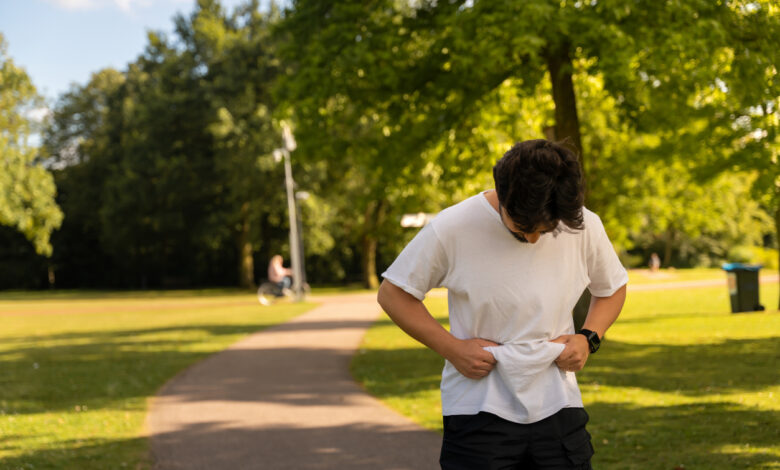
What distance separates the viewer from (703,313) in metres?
19.1

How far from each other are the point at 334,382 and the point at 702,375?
4.56 metres

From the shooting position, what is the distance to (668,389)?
28.4ft

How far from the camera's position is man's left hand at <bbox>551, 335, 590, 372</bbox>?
8.29 ft

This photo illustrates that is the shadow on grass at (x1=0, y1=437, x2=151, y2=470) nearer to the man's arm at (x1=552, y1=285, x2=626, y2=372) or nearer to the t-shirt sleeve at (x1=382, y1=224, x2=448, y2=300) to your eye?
the t-shirt sleeve at (x1=382, y1=224, x2=448, y2=300)

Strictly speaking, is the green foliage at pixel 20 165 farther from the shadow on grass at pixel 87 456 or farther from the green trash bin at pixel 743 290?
the shadow on grass at pixel 87 456

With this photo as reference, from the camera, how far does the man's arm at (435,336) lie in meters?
2.46

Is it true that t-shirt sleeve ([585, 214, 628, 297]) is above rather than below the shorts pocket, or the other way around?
above

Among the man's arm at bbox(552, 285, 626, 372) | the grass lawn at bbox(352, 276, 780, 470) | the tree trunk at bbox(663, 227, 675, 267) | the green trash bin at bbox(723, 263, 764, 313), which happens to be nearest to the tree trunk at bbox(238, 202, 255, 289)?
the tree trunk at bbox(663, 227, 675, 267)

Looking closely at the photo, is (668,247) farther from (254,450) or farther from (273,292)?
(254,450)

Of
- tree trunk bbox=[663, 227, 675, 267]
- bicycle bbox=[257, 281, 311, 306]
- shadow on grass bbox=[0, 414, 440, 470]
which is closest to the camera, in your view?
shadow on grass bbox=[0, 414, 440, 470]

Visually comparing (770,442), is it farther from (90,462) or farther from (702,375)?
(90,462)

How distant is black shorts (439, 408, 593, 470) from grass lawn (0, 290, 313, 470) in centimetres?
410

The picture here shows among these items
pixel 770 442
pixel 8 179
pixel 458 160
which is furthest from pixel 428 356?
pixel 8 179

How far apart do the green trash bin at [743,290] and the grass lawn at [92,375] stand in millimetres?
11147
